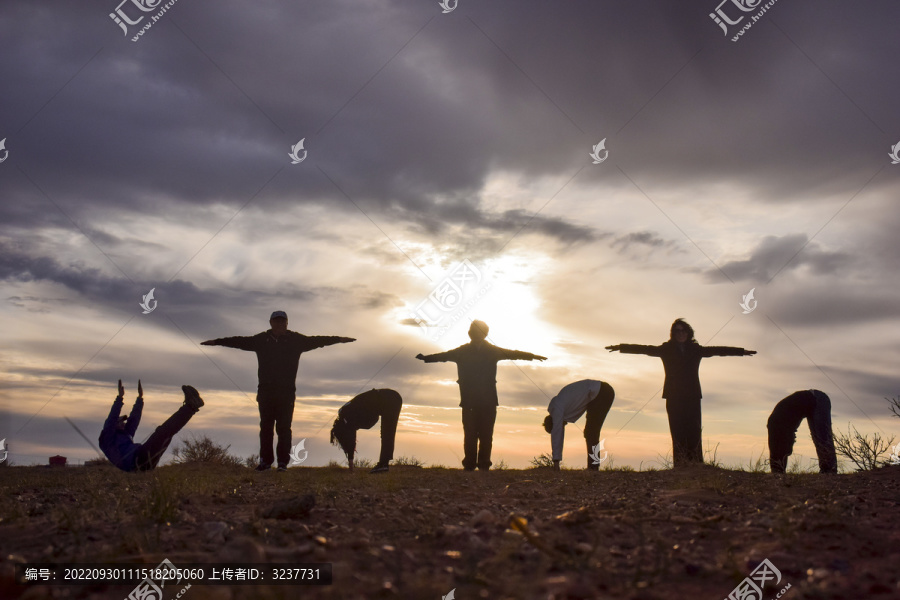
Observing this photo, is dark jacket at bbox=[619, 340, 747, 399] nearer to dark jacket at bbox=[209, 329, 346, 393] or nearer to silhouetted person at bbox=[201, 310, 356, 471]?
silhouetted person at bbox=[201, 310, 356, 471]

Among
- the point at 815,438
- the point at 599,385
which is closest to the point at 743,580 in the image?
the point at 815,438

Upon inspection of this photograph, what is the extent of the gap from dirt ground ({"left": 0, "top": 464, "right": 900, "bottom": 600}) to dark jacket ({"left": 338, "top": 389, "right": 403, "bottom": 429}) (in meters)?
5.07

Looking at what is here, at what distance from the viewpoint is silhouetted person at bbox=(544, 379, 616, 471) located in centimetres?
1266

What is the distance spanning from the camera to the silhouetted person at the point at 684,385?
12203 mm

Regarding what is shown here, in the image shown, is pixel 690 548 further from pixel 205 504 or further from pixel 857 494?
pixel 205 504

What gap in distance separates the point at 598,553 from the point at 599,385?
8985 mm

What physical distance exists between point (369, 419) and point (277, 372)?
2.03 meters

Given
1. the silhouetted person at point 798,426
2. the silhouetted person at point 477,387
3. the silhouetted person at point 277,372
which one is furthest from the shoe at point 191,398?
the silhouetted person at point 798,426

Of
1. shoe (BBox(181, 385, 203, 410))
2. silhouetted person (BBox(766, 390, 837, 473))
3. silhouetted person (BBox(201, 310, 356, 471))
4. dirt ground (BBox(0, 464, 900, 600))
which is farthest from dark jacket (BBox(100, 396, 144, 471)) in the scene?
silhouetted person (BBox(766, 390, 837, 473))

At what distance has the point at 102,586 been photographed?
388 cm

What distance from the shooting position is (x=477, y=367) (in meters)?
13.3

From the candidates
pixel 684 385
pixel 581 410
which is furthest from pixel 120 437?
pixel 684 385

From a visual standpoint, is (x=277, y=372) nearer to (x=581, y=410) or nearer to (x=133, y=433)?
(x=133, y=433)

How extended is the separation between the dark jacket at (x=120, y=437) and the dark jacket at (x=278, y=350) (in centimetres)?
249
